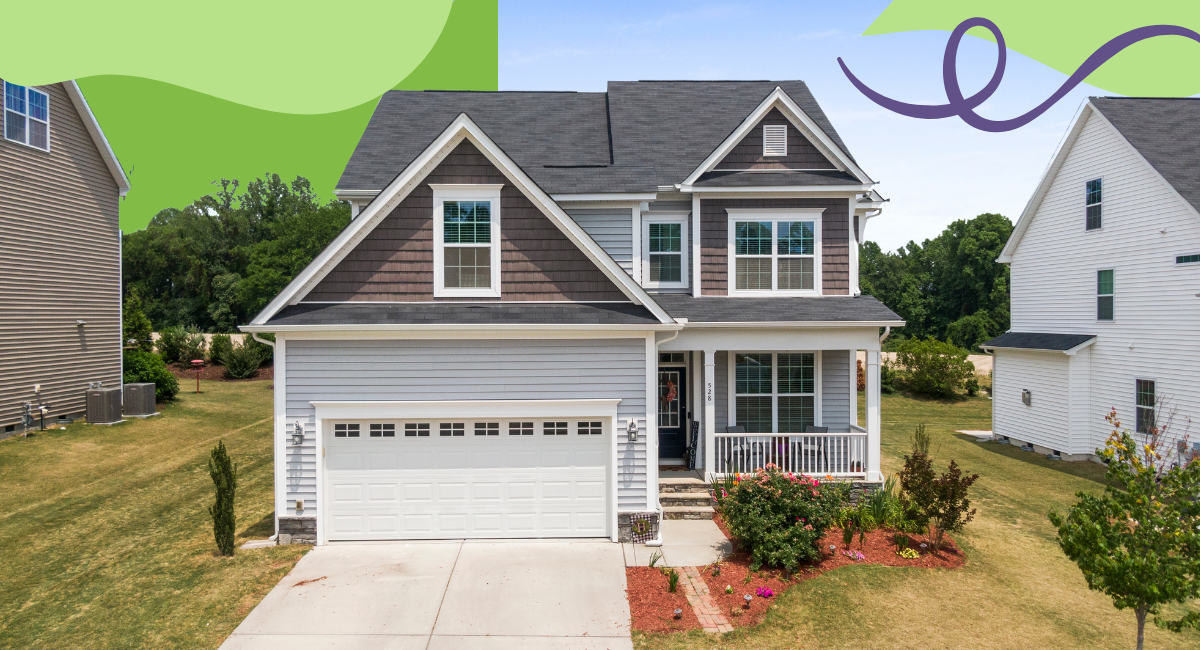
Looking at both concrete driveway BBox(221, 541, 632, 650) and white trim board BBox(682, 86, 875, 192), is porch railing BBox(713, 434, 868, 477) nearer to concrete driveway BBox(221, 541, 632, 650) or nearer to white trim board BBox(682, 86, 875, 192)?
concrete driveway BBox(221, 541, 632, 650)

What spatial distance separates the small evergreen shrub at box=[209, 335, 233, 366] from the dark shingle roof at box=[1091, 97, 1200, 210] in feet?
122

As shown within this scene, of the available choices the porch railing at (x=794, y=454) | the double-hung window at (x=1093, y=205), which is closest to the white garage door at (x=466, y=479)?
the porch railing at (x=794, y=454)

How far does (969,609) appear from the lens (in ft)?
27.5

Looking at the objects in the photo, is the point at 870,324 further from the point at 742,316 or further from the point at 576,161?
the point at 576,161

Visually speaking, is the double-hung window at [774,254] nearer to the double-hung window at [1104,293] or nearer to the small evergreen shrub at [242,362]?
the double-hung window at [1104,293]

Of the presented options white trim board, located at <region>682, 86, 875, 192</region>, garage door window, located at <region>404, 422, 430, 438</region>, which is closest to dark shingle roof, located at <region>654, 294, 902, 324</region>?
white trim board, located at <region>682, 86, 875, 192</region>

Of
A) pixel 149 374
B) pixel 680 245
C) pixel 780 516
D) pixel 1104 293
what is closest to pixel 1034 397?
pixel 1104 293

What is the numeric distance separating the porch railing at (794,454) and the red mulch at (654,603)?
11.6 feet

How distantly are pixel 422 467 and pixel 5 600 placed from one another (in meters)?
5.62

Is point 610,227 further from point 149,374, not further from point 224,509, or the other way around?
point 149,374

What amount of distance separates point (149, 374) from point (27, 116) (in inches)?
352

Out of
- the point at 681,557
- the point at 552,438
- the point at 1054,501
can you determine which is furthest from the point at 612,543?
the point at 1054,501

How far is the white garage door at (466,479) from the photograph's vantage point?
10.6 meters

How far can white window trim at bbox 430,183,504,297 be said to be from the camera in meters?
10.8
